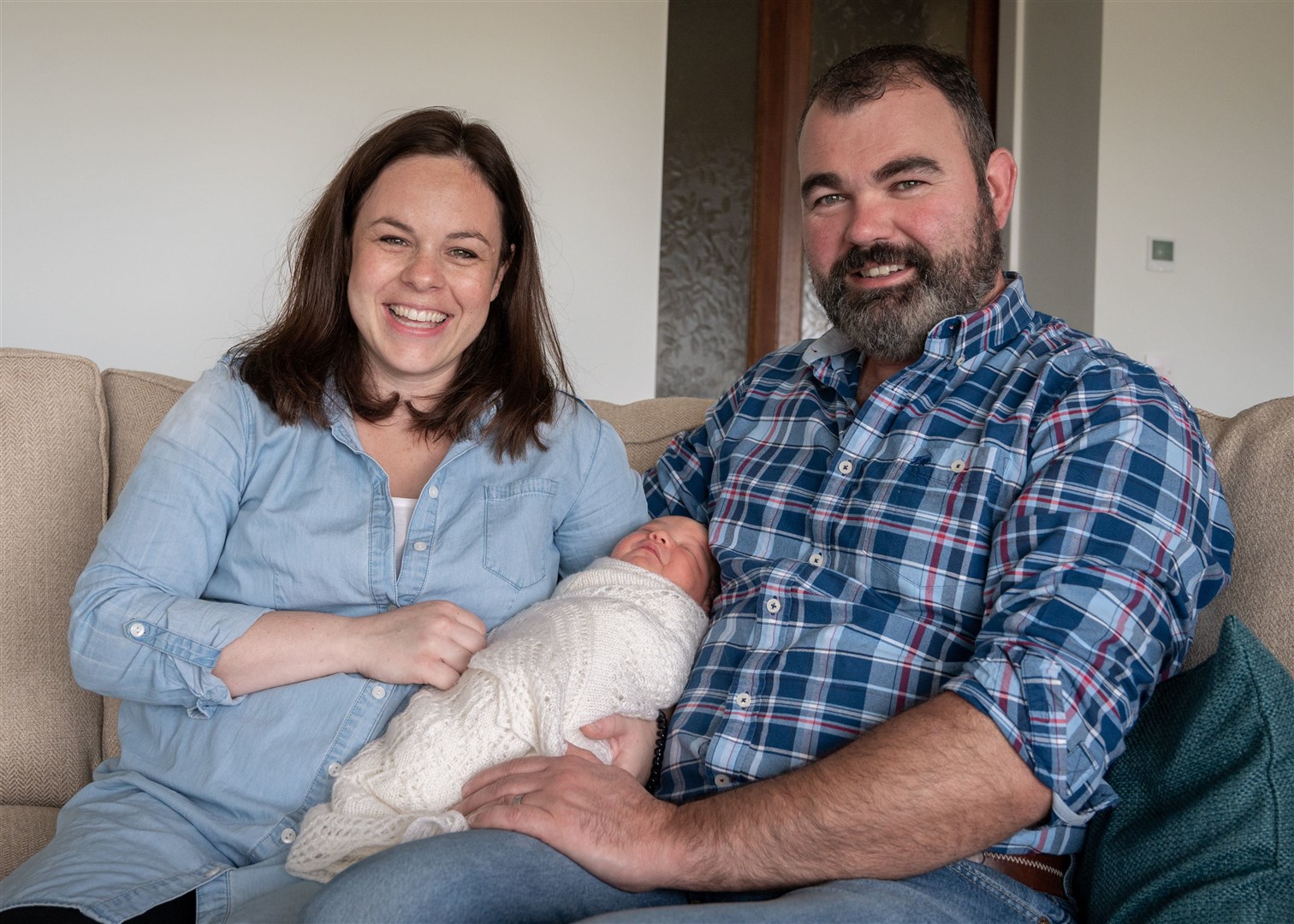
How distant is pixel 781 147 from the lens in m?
4.32

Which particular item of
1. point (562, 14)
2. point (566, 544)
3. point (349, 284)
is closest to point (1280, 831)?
point (566, 544)

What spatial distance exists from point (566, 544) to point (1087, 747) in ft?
2.56

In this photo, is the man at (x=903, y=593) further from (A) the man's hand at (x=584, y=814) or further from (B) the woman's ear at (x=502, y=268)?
(B) the woman's ear at (x=502, y=268)

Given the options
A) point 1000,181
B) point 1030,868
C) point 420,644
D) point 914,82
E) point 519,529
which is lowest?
point 1030,868

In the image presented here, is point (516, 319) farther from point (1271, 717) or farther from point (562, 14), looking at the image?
point (562, 14)

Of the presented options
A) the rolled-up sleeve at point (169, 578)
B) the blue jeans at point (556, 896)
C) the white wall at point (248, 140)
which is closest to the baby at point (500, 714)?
the blue jeans at point (556, 896)

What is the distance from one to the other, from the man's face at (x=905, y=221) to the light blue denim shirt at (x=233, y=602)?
542 millimetres

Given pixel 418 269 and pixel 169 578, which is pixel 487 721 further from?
pixel 418 269

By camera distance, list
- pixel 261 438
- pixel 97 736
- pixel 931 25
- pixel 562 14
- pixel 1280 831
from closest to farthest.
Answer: pixel 1280 831 < pixel 261 438 < pixel 97 736 < pixel 562 14 < pixel 931 25

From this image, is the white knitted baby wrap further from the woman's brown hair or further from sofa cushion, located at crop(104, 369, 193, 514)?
sofa cushion, located at crop(104, 369, 193, 514)

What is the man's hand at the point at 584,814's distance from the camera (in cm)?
113

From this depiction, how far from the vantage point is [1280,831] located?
103 centimetres

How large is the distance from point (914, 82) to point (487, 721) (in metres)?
1.07

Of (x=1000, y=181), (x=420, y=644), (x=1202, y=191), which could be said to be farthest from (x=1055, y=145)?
(x=420, y=644)
